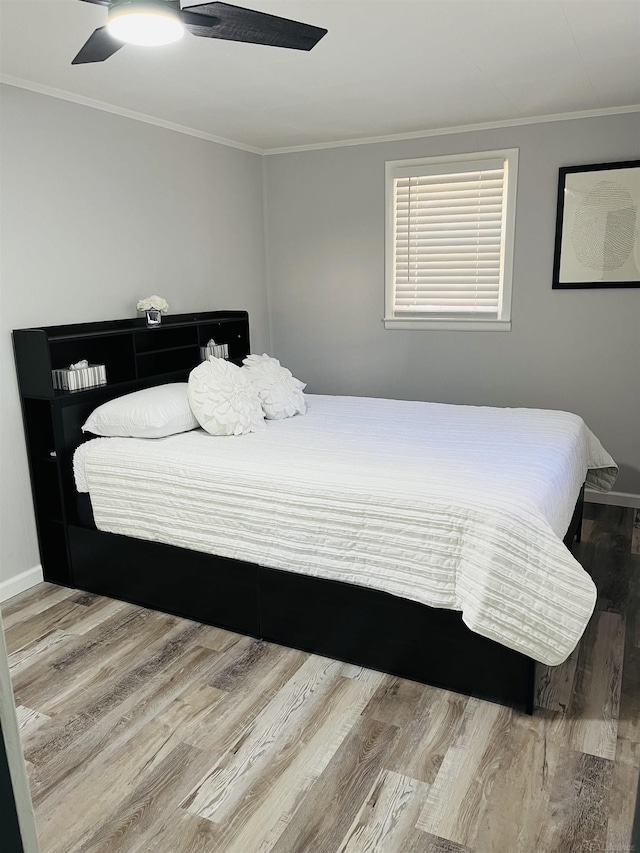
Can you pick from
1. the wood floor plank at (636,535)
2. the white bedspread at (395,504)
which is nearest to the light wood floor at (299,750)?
the white bedspread at (395,504)

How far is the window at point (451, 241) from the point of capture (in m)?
4.18

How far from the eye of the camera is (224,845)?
69.1 inches

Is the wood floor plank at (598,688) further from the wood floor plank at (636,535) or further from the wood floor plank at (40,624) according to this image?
the wood floor plank at (40,624)

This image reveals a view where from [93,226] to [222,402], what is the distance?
1244mm

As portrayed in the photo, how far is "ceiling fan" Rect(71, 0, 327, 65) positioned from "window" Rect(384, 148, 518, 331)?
2.41 meters

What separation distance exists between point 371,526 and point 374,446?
2.00ft

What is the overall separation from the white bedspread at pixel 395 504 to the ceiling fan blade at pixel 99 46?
1.56 m

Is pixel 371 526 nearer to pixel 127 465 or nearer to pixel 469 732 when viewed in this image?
pixel 469 732

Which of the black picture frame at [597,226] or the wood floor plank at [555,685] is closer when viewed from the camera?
the wood floor plank at [555,685]

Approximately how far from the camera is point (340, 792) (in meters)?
1.93

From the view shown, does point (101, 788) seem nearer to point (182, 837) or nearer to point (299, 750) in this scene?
point (182, 837)

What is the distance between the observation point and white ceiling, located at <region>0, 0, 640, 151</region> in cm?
232

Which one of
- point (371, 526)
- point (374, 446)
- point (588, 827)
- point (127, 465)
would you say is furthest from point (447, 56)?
point (588, 827)

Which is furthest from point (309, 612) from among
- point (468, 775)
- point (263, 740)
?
point (468, 775)
